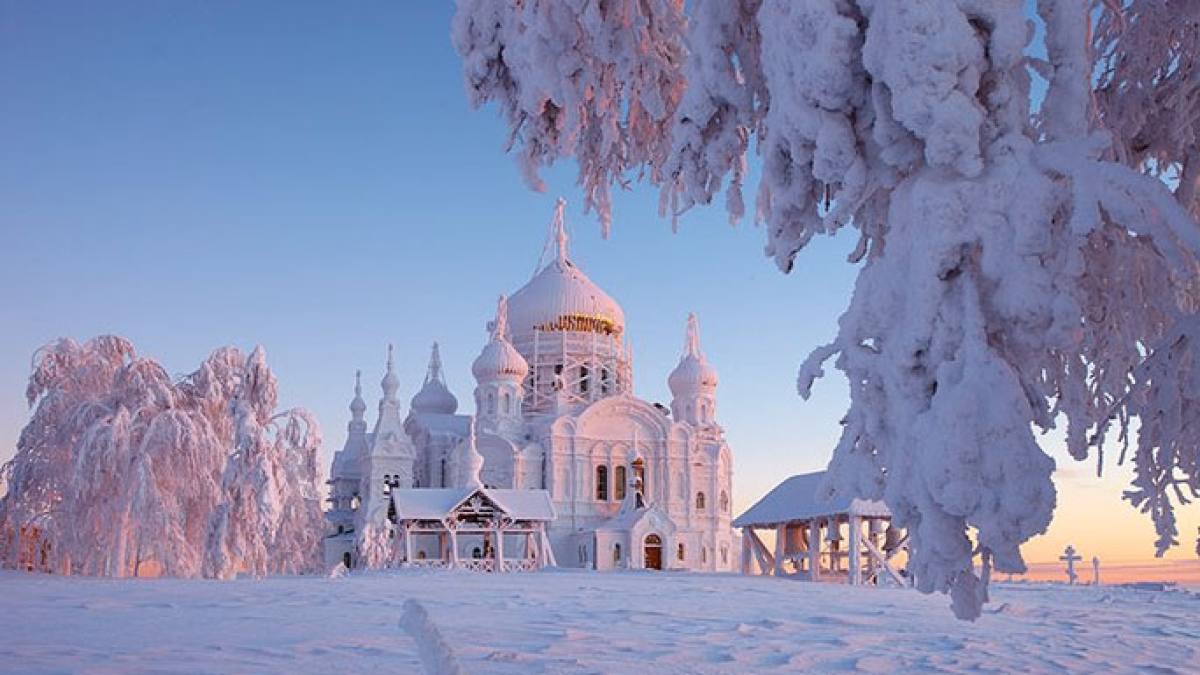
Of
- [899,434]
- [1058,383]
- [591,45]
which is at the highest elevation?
[591,45]

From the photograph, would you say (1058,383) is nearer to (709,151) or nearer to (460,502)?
(709,151)

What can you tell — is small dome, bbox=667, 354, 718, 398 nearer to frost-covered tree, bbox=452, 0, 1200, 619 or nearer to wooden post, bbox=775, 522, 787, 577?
wooden post, bbox=775, 522, 787, 577

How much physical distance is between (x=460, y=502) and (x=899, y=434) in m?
37.8

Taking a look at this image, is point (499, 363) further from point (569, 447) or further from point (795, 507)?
point (795, 507)

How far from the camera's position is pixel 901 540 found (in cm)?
2522

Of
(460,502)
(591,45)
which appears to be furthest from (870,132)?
(460,502)

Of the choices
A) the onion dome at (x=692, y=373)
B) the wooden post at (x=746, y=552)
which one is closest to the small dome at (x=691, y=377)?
the onion dome at (x=692, y=373)

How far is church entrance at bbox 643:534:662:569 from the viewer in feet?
157

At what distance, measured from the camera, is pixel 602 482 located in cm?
5334

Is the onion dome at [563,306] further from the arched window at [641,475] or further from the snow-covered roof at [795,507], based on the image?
the snow-covered roof at [795,507]

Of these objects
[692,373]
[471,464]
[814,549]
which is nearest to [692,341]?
[692,373]

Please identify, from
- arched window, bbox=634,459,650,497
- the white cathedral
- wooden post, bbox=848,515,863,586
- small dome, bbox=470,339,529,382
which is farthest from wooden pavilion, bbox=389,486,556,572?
wooden post, bbox=848,515,863,586

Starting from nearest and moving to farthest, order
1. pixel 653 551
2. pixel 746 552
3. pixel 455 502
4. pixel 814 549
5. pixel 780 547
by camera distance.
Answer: pixel 814 549
pixel 780 547
pixel 746 552
pixel 455 502
pixel 653 551

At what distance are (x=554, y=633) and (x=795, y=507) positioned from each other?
18.6 meters
